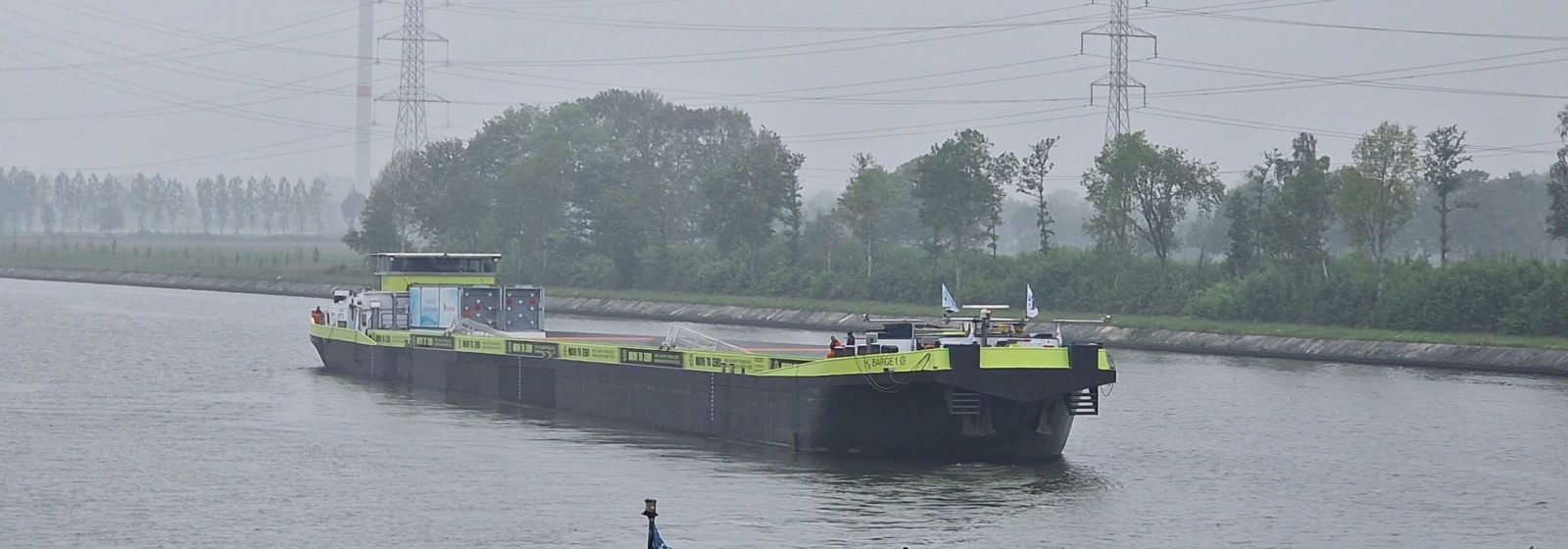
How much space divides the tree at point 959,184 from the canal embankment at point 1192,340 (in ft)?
24.2

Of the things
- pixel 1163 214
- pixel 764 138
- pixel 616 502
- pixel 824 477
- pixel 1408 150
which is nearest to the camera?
pixel 616 502

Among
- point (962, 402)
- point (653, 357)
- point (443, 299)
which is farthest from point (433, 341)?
point (962, 402)

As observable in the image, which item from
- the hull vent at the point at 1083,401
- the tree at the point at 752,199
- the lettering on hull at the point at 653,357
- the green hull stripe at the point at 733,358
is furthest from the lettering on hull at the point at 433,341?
the tree at the point at 752,199

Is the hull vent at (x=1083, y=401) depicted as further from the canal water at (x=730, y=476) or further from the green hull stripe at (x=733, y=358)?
the canal water at (x=730, y=476)

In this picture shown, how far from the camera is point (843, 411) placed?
40.4 meters

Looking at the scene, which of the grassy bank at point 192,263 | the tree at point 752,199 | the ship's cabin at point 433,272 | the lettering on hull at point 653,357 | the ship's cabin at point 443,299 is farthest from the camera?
the grassy bank at point 192,263

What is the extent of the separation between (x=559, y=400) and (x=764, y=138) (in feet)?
378

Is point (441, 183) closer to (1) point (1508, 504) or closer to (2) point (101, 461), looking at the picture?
(2) point (101, 461)

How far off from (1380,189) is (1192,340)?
11.4 meters

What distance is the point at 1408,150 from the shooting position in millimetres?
85812

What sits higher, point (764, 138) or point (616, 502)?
point (764, 138)

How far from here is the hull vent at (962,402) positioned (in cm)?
3906

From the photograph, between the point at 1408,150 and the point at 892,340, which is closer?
the point at 892,340

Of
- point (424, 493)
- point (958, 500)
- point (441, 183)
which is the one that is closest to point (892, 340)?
point (958, 500)
